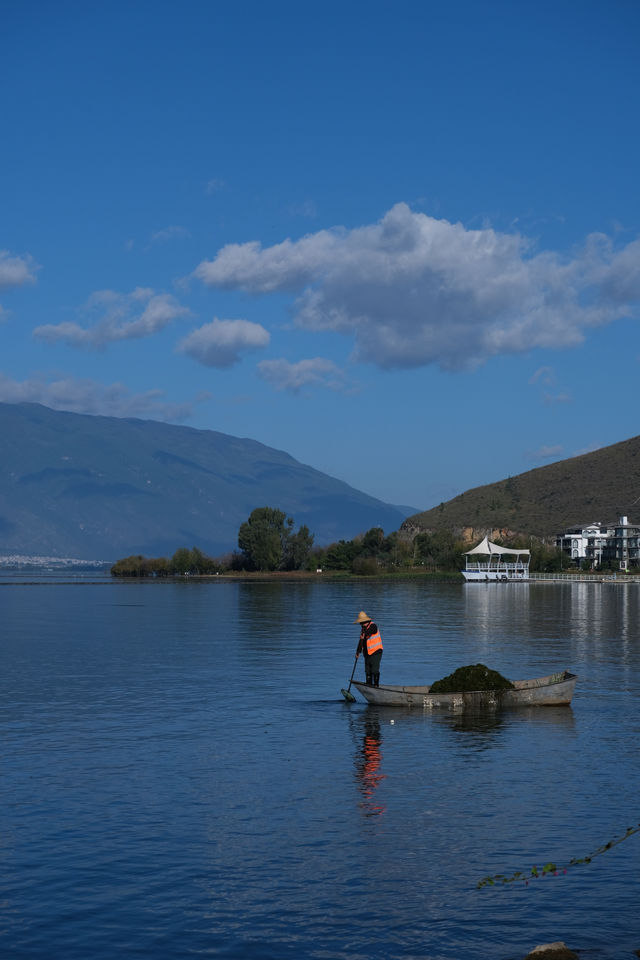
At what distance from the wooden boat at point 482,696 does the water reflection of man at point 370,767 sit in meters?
2.96

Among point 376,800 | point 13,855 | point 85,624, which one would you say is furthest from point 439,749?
point 85,624

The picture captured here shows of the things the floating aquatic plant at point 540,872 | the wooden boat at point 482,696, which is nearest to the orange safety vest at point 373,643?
the wooden boat at point 482,696

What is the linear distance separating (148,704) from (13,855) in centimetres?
1885

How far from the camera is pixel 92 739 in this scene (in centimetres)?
2962

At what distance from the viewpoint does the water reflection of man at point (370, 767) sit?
21875mm

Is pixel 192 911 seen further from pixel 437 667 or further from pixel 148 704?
pixel 437 667

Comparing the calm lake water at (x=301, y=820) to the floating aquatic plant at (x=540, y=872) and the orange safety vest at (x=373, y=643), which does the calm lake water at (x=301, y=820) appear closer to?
the floating aquatic plant at (x=540, y=872)

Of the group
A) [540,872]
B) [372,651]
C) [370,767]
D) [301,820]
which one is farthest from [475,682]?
[540,872]

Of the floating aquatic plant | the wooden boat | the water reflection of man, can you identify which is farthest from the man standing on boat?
the floating aquatic plant

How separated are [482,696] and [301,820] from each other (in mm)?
15050

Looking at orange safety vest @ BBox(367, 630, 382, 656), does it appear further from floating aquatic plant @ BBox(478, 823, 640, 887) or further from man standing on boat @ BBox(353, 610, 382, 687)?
floating aquatic plant @ BBox(478, 823, 640, 887)

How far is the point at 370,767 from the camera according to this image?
25781 mm

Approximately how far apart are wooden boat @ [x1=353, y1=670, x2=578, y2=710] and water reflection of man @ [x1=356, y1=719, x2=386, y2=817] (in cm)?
296

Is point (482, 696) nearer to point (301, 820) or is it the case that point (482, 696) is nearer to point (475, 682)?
point (475, 682)
